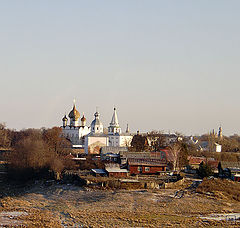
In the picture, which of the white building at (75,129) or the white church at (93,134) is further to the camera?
the white building at (75,129)

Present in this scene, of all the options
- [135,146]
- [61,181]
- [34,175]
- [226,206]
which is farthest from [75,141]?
[226,206]

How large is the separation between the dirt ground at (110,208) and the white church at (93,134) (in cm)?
4010

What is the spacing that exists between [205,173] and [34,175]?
1802 centimetres

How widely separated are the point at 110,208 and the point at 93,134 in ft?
161

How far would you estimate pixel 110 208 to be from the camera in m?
27.2

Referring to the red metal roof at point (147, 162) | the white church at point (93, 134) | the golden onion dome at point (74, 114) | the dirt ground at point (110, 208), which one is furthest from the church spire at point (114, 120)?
the dirt ground at point (110, 208)

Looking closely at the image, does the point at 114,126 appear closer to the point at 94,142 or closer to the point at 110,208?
the point at 94,142

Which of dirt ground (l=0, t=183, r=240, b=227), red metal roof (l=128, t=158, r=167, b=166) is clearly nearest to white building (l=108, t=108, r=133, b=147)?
red metal roof (l=128, t=158, r=167, b=166)

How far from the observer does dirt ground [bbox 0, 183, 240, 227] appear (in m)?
24.1

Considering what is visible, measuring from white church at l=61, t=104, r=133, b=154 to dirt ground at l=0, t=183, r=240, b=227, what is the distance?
132 ft

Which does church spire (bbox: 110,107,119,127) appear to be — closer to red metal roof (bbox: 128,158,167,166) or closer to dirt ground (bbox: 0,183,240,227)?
red metal roof (bbox: 128,158,167,166)

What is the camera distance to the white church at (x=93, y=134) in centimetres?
7512

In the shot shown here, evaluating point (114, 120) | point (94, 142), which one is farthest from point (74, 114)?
point (94, 142)

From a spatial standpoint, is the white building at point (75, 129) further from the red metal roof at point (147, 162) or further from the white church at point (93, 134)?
the red metal roof at point (147, 162)
